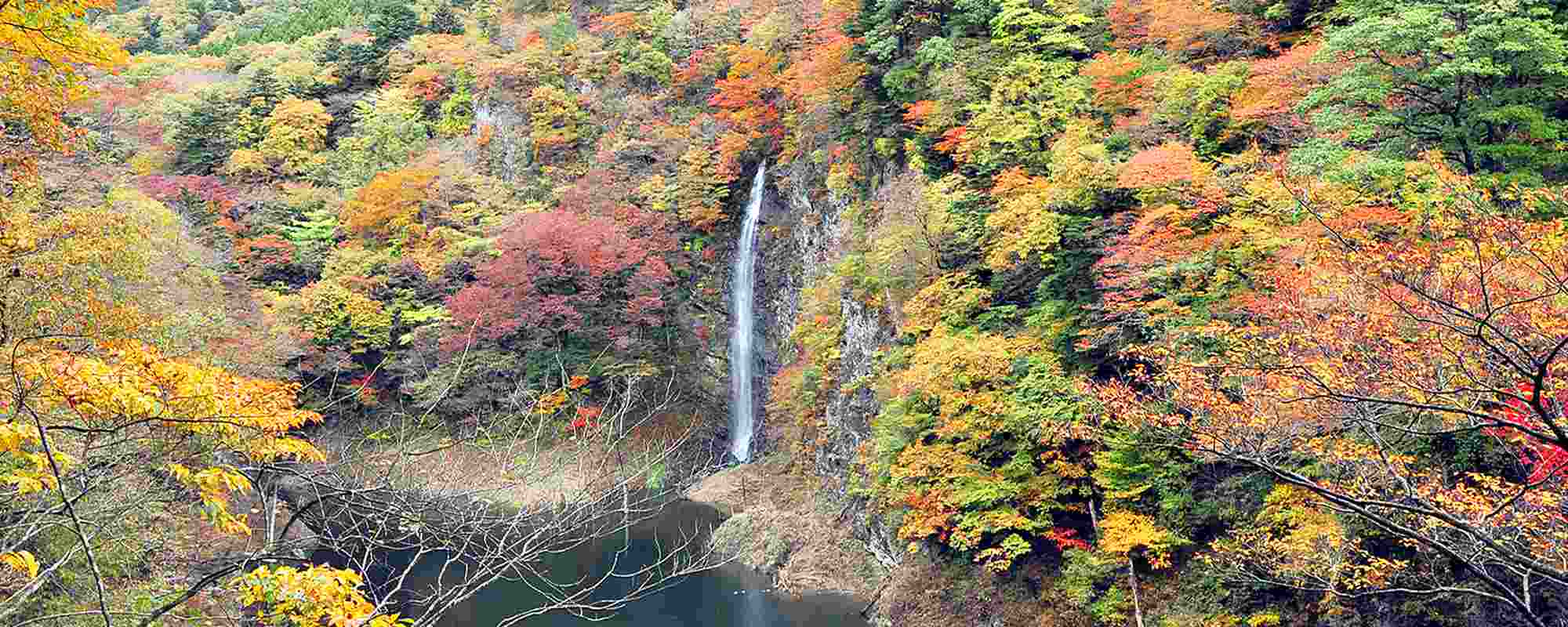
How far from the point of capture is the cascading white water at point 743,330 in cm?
2589

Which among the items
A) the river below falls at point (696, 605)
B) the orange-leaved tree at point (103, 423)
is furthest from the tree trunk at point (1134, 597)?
the orange-leaved tree at point (103, 423)

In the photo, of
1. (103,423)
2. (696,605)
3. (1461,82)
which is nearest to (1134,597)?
(1461,82)

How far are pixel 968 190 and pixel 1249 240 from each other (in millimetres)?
5770

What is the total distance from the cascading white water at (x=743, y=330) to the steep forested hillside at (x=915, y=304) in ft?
1.70

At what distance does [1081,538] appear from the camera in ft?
42.9

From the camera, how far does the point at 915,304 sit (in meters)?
15.9

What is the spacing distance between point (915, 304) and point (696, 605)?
22.1 ft

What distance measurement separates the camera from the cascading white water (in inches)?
1019

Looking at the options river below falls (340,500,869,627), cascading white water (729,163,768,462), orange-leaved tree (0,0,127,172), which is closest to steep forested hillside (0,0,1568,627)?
orange-leaved tree (0,0,127,172)

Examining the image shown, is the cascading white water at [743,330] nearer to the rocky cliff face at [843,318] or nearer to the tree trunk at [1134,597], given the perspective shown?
the rocky cliff face at [843,318]

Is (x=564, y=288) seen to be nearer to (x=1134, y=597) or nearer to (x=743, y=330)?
(x=743, y=330)

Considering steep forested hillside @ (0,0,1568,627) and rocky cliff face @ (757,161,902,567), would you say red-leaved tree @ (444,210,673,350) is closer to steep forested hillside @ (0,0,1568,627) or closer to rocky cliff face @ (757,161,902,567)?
steep forested hillside @ (0,0,1568,627)

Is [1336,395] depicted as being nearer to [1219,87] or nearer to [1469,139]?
[1469,139]

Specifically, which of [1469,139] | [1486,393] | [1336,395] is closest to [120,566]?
[1336,395]
